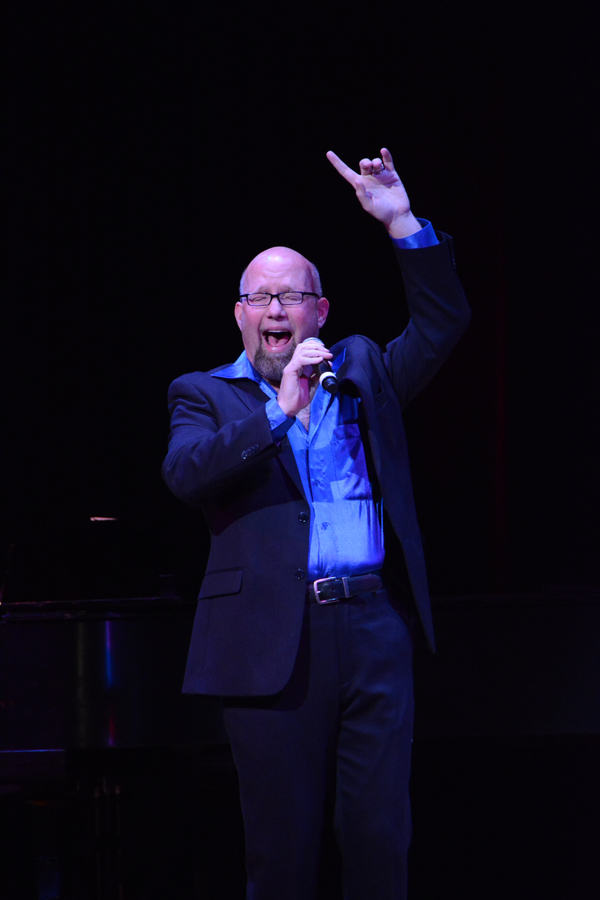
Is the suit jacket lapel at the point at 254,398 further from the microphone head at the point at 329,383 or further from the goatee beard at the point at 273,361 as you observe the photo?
the microphone head at the point at 329,383

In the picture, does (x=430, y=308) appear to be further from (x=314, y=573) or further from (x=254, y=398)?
(x=314, y=573)

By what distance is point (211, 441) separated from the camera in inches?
66.6

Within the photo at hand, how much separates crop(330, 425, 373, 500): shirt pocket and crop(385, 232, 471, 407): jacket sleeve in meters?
0.19

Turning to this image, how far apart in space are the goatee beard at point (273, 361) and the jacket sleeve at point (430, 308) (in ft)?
0.73

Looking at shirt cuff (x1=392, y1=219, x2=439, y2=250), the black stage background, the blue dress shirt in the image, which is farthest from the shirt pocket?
the black stage background

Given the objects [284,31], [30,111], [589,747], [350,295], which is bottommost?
[589,747]

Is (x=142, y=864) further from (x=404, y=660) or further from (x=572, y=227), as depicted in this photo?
(x=572, y=227)

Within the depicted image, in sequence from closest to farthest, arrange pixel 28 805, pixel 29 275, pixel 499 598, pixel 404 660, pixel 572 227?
pixel 404 660 < pixel 499 598 < pixel 28 805 < pixel 572 227 < pixel 29 275

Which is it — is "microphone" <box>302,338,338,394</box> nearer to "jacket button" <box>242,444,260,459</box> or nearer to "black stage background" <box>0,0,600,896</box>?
"jacket button" <box>242,444,260,459</box>

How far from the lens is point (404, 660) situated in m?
1.74

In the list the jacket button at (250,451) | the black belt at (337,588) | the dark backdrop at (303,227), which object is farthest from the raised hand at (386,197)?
the dark backdrop at (303,227)

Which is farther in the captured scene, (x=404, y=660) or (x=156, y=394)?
(x=156, y=394)

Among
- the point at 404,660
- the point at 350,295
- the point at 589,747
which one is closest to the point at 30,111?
the point at 350,295

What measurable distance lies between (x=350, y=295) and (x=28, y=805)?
2.77 meters
